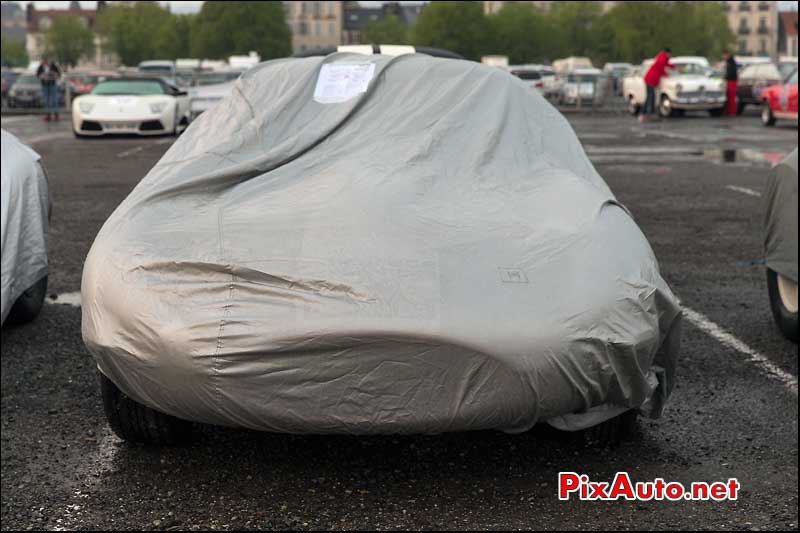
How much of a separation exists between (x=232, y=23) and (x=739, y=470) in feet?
323

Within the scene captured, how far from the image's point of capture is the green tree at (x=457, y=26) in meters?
97.1

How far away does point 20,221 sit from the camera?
220 inches

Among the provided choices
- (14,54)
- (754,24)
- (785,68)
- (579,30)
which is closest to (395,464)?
(785,68)

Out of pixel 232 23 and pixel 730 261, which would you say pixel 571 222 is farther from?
pixel 232 23

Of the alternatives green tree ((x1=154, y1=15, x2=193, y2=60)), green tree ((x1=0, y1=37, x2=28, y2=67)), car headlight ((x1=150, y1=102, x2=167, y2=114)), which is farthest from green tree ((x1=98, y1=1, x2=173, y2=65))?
car headlight ((x1=150, y1=102, x2=167, y2=114))

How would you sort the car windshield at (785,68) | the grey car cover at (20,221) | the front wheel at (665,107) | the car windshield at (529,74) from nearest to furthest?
1. the grey car cover at (20,221)
2. the front wheel at (665,107)
3. the car windshield at (785,68)
4. the car windshield at (529,74)

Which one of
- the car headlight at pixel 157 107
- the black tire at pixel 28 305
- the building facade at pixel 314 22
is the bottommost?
the black tire at pixel 28 305

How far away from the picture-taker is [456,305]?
10.8ft

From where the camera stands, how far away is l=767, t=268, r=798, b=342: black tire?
5.53 meters

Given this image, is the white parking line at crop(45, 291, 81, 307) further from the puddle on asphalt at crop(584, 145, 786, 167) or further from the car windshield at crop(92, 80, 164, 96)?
the car windshield at crop(92, 80, 164, 96)

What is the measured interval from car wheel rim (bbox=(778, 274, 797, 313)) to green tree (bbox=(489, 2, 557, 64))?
323 feet

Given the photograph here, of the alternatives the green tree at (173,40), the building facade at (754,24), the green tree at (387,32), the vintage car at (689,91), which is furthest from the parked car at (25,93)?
the building facade at (754,24)

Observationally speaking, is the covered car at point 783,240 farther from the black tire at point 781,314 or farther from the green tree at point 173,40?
the green tree at point 173,40

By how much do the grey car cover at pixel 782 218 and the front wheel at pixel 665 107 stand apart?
2548cm
